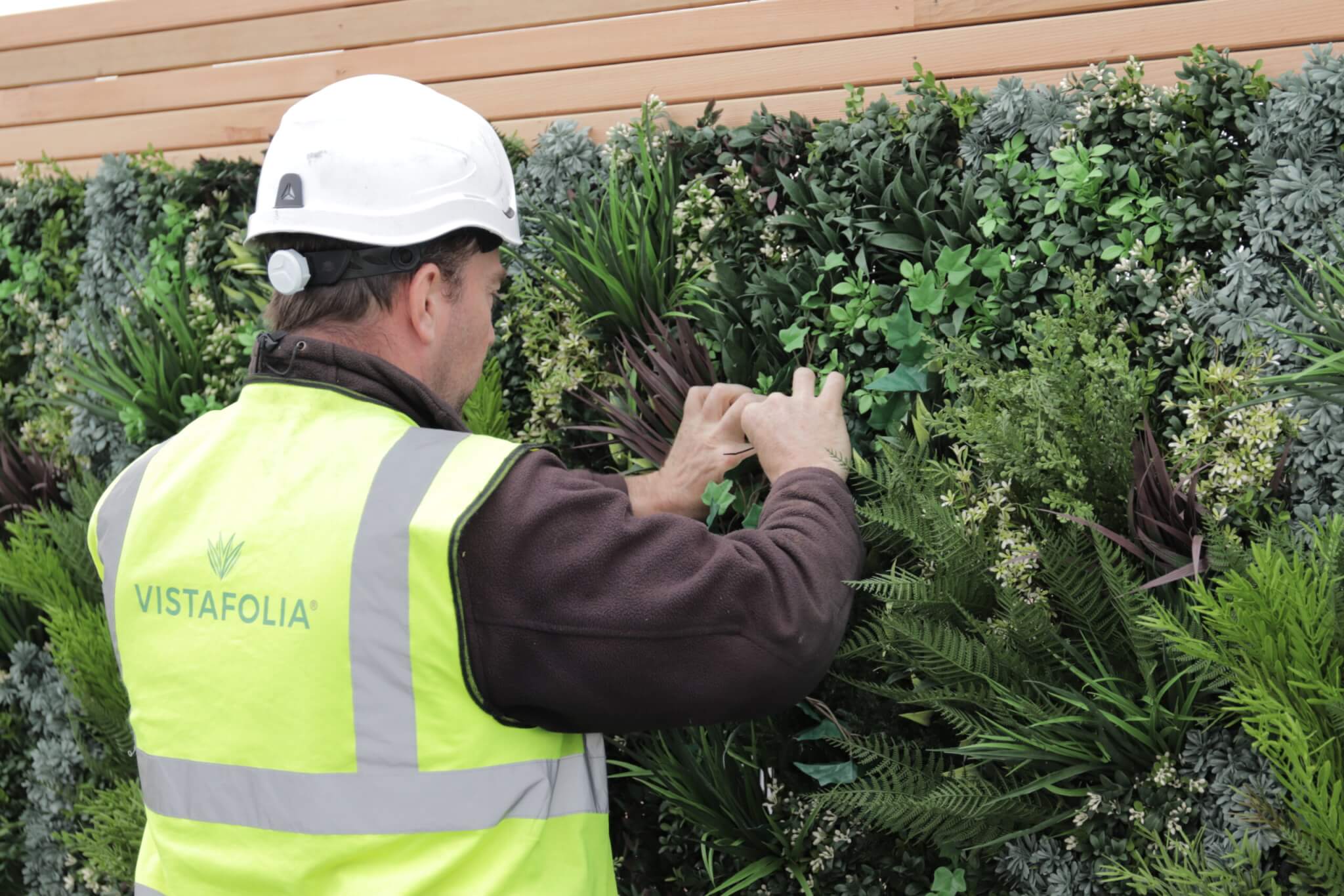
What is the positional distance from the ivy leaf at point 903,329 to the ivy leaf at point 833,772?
3.10 feet

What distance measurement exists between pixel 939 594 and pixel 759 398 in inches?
22.4

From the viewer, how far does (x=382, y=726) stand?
6.21 feet

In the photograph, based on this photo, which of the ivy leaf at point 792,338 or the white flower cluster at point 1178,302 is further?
the ivy leaf at point 792,338

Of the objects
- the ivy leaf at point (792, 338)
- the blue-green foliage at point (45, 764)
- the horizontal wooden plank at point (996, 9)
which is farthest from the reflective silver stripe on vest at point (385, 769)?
the blue-green foliage at point (45, 764)

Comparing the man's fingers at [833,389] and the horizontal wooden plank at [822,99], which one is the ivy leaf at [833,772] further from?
the horizontal wooden plank at [822,99]

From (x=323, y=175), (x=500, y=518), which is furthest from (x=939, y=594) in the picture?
(x=323, y=175)

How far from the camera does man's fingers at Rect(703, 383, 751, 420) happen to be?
273 centimetres

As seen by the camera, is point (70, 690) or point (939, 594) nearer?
point (939, 594)

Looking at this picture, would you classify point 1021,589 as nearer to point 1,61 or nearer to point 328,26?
point 328,26

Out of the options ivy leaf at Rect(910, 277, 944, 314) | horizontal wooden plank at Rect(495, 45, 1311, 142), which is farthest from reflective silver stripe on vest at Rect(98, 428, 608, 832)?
horizontal wooden plank at Rect(495, 45, 1311, 142)

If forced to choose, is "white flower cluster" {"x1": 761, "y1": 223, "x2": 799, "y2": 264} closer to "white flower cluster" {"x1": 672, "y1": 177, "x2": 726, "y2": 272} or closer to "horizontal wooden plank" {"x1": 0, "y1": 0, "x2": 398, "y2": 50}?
"white flower cluster" {"x1": 672, "y1": 177, "x2": 726, "y2": 272}

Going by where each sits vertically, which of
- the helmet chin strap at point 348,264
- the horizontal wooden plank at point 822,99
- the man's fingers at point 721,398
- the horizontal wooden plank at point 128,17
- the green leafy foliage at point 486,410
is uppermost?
the horizontal wooden plank at point 128,17

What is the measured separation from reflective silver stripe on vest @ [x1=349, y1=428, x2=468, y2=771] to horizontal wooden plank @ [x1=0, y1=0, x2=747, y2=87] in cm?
212

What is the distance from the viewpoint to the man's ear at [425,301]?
214 centimetres
